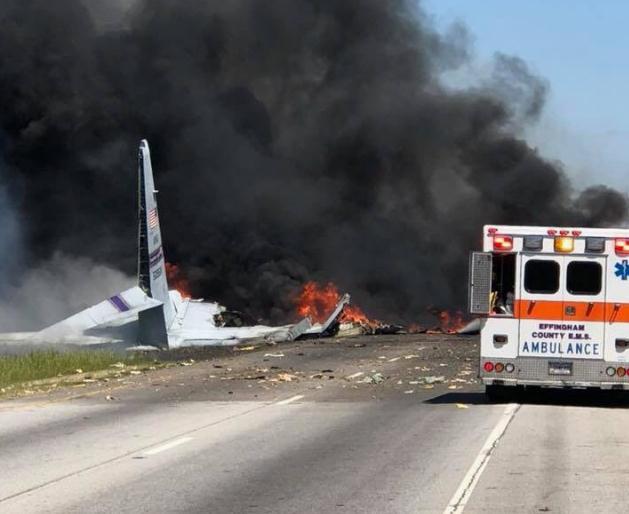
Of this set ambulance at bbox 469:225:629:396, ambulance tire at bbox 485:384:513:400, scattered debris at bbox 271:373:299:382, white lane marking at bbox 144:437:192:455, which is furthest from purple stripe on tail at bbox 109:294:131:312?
white lane marking at bbox 144:437:192:455

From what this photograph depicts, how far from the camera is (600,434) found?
15.5 meters

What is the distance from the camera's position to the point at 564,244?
19.2 meters

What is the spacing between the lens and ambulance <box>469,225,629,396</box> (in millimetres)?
18844

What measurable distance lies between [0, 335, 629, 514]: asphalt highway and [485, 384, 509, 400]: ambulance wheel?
168 millimetres

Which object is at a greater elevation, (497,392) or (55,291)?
(55,291)

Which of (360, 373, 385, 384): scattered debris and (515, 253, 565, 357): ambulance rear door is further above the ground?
(515, 253, 565, 357): ambulance rear door

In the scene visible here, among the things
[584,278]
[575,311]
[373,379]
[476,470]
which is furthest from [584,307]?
[476,470]

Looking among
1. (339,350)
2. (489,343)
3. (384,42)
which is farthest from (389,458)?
(384,42)

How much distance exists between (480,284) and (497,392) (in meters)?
1.91

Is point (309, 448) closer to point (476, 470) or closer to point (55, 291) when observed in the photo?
point (476, 470)

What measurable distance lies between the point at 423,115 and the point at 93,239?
19865 mm

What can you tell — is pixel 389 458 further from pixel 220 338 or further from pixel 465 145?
pixel 465 145

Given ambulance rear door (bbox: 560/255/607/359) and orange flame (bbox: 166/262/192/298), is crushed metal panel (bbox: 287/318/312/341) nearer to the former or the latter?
orange flame (bbox: 166/262/192/298)

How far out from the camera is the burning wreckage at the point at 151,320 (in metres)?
35.2
